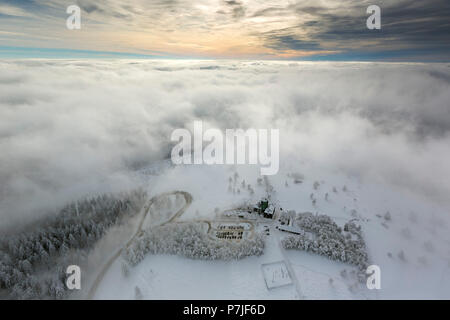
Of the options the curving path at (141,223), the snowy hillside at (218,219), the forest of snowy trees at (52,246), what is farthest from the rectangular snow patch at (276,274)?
the forest of snowy trees at (52,246)

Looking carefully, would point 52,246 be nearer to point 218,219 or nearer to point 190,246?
point 190,246

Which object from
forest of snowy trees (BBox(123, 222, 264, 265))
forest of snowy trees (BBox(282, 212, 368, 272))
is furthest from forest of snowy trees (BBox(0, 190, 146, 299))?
forest of snowy trees (BBox(282, 212, 368, 272))

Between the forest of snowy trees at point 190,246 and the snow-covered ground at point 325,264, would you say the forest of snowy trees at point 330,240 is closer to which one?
the snow-covered ground at point 325,264

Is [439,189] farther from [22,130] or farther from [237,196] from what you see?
[22,130]

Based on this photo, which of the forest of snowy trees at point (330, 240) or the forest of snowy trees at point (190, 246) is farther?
the forest of snowy trees at point (190, 246)

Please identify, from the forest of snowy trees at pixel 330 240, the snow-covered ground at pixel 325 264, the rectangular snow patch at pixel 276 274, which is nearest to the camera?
the snow-covered ground at pixel 325 264

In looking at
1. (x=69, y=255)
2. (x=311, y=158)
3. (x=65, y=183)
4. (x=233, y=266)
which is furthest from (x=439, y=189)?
(x=65, y=183)

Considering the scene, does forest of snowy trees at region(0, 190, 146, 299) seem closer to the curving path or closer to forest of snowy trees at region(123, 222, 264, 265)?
the curving path

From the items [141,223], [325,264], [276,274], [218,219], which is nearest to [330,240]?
[325,264]
